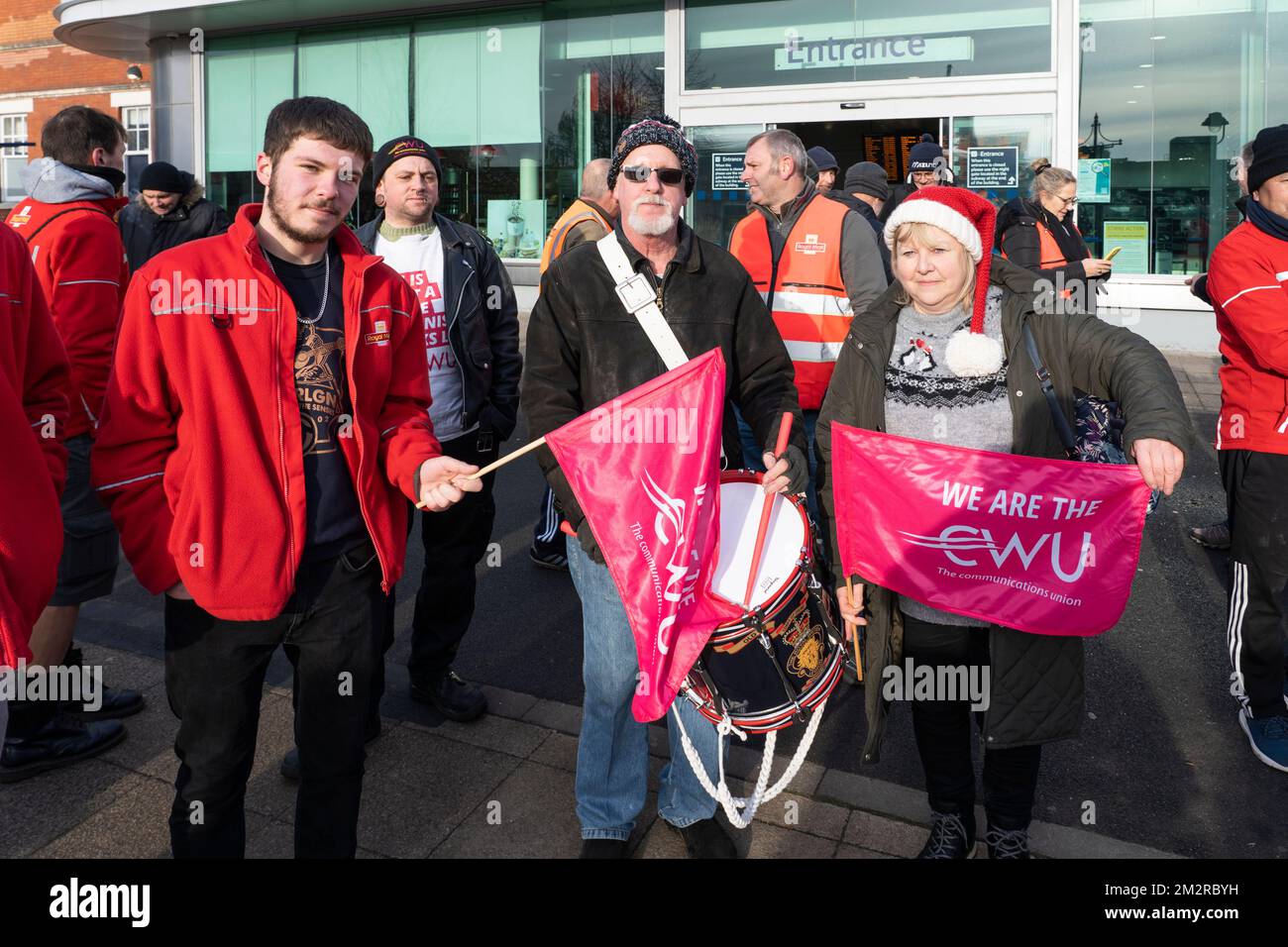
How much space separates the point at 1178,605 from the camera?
5469mm

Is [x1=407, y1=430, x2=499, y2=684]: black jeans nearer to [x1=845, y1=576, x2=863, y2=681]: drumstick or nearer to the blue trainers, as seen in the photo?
[x1=845, y1=576, x2=863, y2=681]: drumstick

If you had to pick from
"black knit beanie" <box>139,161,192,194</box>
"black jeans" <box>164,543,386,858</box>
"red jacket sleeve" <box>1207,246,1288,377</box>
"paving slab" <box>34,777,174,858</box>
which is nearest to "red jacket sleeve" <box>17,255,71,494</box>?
"black jeans" <box>164,543,386,858</box>

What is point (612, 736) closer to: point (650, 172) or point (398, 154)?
point (650, 172)

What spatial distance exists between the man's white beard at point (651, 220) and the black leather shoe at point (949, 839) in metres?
1.95

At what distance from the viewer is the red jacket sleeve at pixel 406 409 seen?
2785 millimetres

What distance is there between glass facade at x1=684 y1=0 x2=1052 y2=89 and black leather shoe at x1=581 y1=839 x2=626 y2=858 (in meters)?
12.5

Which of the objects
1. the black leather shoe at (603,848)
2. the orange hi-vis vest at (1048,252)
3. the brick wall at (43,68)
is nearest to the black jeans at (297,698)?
the black leather shoe at (603,848)

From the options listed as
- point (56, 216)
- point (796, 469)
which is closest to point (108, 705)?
point (56, 216)

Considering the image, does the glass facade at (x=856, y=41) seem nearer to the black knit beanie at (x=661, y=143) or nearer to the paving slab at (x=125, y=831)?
the black knit beanie at (x=661, y=143)

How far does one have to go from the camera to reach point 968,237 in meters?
2.96

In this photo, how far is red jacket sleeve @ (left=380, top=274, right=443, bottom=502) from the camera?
2785mm

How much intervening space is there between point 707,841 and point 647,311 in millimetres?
1620

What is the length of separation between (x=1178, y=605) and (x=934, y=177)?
3.63 meters

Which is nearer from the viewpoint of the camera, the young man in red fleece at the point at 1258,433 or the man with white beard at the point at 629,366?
the man with white beard at the point at 629,366
